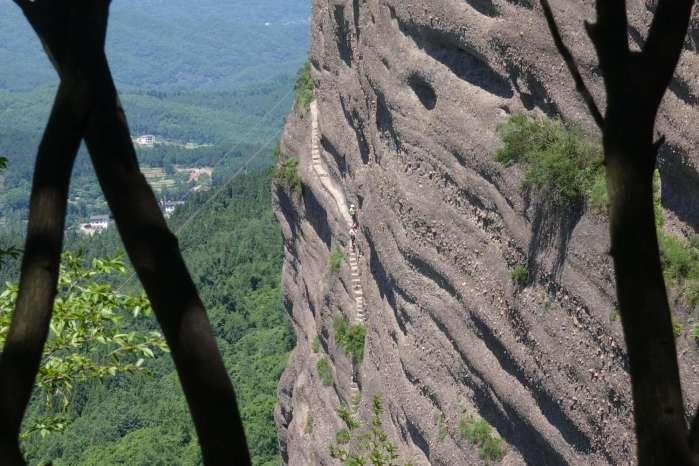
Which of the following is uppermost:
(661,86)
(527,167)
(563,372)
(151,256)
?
(661,86)

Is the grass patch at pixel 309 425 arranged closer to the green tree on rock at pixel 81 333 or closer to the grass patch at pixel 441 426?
the grass patch at pixel 441 426

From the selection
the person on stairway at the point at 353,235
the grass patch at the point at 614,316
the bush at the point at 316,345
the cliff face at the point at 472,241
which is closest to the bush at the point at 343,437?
the cliff face at the point at 472,241

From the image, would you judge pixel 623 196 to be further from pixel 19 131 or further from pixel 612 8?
pixel 19 131

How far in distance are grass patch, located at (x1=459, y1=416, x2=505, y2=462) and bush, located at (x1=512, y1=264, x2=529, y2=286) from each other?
76.6 inches

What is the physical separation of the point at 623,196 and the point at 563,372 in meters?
7.66

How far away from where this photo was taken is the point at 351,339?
675 inches

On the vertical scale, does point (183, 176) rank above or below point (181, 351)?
below

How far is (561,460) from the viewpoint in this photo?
11.1m

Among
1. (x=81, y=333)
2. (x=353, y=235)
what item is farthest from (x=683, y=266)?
(x=353, y=235)

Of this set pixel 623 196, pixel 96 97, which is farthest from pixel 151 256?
pixel 623 196

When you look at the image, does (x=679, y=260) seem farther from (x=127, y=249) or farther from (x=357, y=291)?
(x=357, y=291)

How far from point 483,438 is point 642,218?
9489mm

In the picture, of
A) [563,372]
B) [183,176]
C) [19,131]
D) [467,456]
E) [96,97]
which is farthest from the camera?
[19,131]

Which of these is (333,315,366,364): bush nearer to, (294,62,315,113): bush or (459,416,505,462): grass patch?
(459,416,505,462): grass patch
